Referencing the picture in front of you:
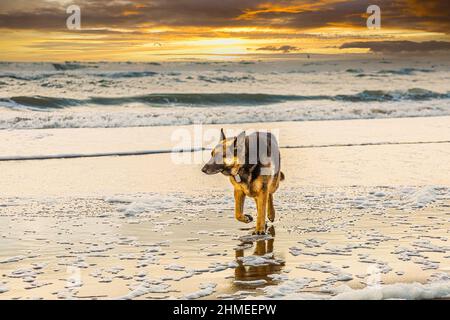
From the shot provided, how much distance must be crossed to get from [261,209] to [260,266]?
118 centimetres

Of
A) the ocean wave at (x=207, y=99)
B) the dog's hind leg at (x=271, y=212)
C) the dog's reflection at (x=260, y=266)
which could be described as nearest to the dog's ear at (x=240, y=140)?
the dog's reflection at (x=260, y=266)

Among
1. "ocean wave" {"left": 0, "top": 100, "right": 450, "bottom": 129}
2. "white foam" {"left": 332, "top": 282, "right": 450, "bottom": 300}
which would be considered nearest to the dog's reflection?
"white foam" {"left": 332, "top": 282, "right": 450, "bottom": 300}

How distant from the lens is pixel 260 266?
271 inches

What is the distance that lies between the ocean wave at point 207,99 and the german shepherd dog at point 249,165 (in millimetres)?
29829

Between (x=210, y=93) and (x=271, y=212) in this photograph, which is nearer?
(x=271, y=212)

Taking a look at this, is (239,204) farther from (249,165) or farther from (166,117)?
(166,117)

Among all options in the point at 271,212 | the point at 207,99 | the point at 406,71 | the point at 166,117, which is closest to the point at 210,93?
the point at 207,99

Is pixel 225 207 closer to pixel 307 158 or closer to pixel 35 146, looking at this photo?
pixel 307 158

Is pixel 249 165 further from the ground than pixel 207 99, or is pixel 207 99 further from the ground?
pixel 207 99

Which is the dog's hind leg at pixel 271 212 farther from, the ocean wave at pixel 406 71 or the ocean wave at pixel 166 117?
the ocean wave at pixel 406 71

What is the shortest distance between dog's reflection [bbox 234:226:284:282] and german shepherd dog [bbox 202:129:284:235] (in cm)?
41

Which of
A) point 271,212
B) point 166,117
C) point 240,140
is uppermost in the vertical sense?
point 240,140

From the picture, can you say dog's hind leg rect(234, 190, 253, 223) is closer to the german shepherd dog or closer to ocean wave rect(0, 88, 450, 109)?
the german shepherd dog

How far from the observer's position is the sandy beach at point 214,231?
6227mm
